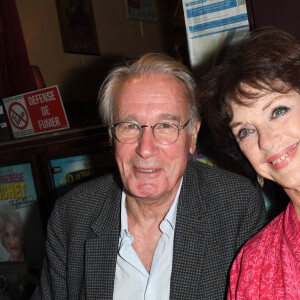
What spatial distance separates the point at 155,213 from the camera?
2.10m

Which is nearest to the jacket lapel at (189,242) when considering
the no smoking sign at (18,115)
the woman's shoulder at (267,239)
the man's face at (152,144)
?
the man's face at (152,144)

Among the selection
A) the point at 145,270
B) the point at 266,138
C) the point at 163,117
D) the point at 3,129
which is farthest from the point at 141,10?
the point at 266,138

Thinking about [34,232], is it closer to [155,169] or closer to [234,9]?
[155,169]

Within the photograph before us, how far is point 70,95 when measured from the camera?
5.90m

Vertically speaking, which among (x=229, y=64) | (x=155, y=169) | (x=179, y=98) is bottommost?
(x=155, y=169)

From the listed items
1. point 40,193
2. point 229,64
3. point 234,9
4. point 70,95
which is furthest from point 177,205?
point 70,95

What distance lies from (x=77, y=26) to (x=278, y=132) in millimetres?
4805

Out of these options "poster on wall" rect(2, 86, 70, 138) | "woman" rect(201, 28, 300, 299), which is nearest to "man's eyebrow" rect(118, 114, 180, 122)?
"woman" rect(201, 28, 300, 299)

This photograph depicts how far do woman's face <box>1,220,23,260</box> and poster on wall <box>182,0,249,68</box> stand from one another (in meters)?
1.69

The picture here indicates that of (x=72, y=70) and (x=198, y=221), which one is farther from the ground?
(x=72, y=70)

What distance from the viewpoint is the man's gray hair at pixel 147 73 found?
2.06 metres

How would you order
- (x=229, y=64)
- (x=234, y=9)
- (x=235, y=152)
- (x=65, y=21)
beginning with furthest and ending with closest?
(x=65, y=21), (x=234, y=9), (x=235, y=152), (x=229, y=64)

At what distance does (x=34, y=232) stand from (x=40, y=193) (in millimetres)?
290

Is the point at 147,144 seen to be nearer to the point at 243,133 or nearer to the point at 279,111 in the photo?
the point at 243,133
